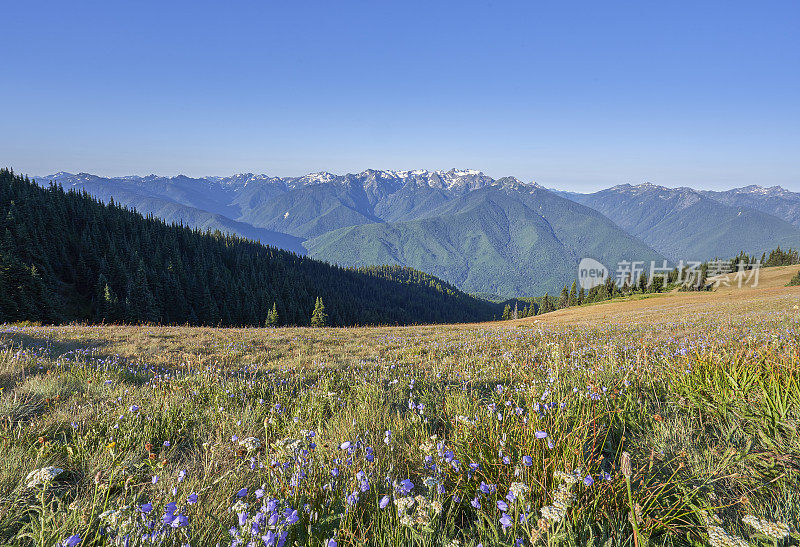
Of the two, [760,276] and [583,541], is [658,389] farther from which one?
[760,276]

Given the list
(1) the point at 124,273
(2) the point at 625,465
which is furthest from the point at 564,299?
(2) the point at 625,465

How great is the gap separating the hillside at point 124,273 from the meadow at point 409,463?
71.9 metres

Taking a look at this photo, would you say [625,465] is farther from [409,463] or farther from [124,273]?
[124,273]

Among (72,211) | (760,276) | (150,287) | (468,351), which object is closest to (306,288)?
(150,287)

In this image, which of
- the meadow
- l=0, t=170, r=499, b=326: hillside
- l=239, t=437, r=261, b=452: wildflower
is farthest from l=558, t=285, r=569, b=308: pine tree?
l=239, t=437, r=261, b=452: wildflower

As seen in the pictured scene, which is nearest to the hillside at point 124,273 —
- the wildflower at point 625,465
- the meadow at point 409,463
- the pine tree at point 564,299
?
the meadow at point 409,463

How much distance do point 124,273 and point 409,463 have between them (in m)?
104

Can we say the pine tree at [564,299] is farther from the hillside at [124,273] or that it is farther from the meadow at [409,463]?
the meadow at [409,463]

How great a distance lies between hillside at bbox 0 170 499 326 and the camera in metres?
61.5

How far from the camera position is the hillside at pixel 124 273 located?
2421 inches

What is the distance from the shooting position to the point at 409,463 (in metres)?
3.10

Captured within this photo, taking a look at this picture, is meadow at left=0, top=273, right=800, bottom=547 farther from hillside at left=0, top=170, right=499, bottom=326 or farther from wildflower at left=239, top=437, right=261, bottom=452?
hillside at left=0, top=170, right=499, bottom=326

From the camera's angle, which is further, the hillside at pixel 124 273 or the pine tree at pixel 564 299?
the pine tree at pixel 564 299

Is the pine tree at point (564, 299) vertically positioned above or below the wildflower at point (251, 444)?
below
